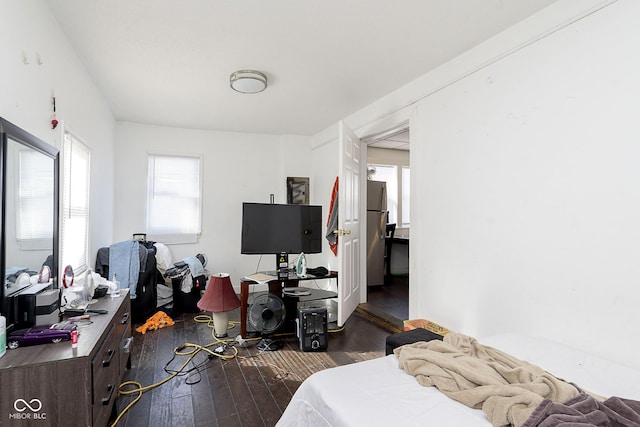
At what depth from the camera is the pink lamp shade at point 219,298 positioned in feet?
10.1

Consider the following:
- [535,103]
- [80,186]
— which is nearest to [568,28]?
[535,103]

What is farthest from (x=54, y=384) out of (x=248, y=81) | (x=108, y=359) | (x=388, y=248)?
(x=388, y=248)

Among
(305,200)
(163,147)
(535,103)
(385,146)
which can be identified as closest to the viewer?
(535,103)

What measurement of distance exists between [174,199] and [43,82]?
2861 mm

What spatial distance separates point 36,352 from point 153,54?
7.54ft

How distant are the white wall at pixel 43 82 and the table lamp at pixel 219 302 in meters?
1.31

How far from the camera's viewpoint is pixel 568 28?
1902mm

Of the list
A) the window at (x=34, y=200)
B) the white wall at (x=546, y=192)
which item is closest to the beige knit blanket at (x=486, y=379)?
the white wall at (x=546, y=192)

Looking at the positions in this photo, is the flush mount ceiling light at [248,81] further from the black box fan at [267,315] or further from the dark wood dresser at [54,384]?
the dark wood dresser at [54,384]

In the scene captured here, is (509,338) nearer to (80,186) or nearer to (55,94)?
(55,94)

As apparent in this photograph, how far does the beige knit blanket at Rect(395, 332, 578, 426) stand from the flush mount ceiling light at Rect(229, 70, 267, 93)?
261cm

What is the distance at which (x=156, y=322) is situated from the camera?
11.6 ft

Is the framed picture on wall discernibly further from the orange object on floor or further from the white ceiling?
the orange object on floor

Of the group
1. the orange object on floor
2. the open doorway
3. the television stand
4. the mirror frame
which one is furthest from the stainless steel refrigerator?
the mirror frame
